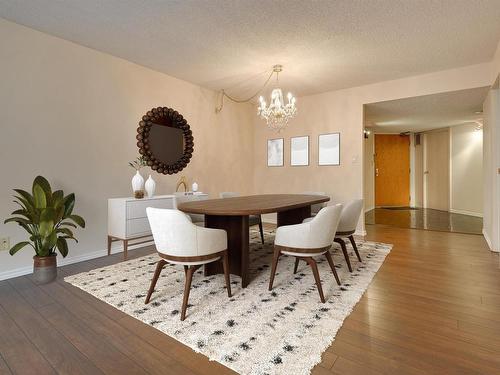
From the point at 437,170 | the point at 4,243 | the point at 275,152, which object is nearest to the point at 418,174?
the point at 437,170

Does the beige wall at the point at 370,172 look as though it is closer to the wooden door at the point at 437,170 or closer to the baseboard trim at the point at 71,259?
the wooden door at the point at 437,170

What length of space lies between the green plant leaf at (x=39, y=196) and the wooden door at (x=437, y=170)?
27.4ft

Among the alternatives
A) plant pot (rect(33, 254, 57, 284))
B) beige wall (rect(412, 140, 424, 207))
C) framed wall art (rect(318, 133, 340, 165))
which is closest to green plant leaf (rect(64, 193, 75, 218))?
plant pot (rect(33, 254, 57, 284))

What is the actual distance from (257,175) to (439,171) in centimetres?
519

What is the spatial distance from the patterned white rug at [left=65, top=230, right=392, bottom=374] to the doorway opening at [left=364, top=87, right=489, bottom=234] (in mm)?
3208

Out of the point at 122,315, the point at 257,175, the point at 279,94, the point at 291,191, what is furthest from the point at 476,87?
the point at 122,315

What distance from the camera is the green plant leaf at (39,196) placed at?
2.46m

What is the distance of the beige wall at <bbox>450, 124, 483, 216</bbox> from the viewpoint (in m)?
6.21

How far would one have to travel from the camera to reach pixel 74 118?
313cm

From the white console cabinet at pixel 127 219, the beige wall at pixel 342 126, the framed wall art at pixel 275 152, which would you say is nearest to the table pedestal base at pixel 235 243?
the white console cabinet at pixel 127 219

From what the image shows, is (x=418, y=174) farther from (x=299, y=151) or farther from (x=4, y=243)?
(x=4, y=243)

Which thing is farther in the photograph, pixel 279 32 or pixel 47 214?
pixel 279 32

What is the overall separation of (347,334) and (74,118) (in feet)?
11.4

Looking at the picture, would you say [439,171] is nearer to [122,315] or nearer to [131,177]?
[131,177]
